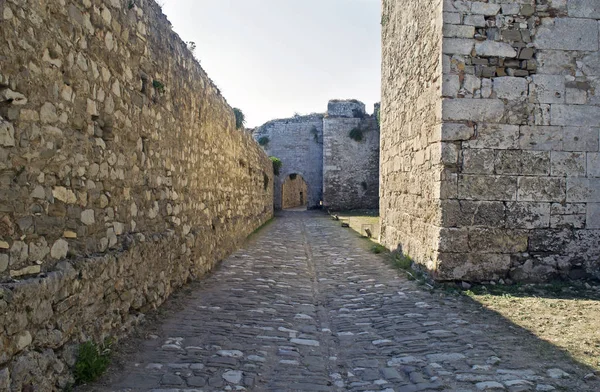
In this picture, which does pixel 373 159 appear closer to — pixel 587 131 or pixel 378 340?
pixel 587 131

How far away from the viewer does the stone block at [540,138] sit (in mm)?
5902

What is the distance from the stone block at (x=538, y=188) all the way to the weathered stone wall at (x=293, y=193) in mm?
22591

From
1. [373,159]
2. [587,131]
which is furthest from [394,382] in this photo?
[373,159]

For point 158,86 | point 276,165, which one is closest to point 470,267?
point 158,86

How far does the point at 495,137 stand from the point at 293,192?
28745 millimetres

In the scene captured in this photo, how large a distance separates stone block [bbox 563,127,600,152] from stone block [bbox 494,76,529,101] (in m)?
0.73

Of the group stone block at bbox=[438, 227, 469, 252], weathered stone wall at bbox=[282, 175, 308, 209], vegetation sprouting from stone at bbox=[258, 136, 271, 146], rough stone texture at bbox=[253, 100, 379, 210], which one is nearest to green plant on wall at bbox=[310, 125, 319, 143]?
rough stone texture at bbox=[253, 100, 379, 210]

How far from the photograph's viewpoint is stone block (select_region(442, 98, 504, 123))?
585 cm

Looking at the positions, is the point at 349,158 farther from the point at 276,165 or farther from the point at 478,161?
the point at 478,161

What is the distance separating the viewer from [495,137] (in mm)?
5887

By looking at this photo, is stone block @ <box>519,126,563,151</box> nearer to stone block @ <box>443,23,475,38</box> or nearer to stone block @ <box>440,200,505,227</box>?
stone block @ <box>440,200,505,227</box>

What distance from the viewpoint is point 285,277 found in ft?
22.2

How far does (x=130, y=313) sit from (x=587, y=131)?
19.3 ft

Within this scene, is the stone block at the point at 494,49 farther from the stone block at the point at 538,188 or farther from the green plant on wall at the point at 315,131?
the green plant on wall at the point at 315,131
